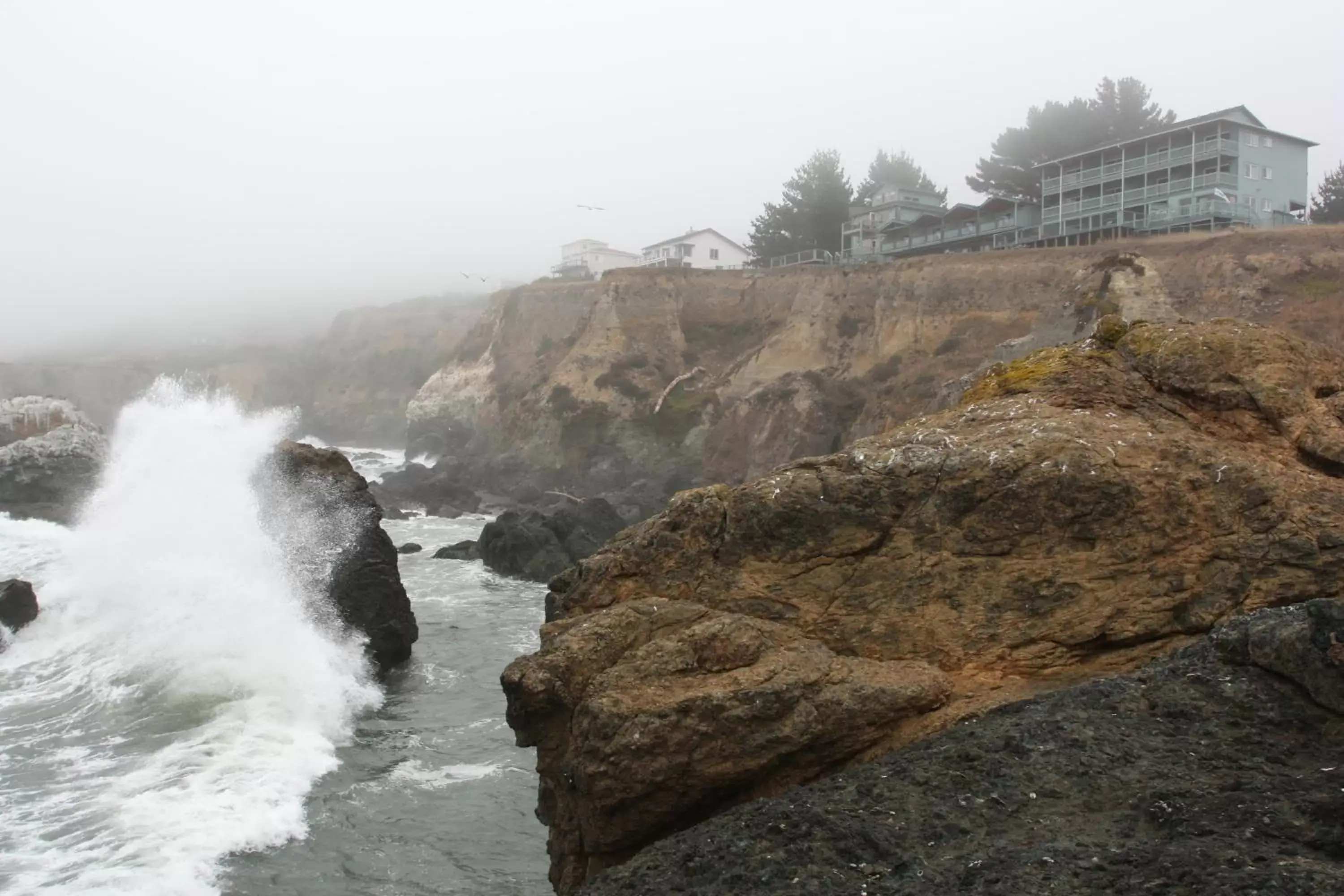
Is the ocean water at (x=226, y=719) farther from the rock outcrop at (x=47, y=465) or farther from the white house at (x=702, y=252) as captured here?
the white house at (x=702, y=252)

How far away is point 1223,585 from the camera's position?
326 inches

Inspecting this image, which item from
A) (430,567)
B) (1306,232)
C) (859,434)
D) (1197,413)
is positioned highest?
(1306,232)

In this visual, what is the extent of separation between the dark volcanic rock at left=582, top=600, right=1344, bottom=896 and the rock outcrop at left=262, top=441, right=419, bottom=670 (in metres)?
16.9

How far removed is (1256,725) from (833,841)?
2720 millimetres

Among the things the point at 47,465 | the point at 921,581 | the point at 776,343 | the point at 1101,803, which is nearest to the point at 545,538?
the point at 776,343

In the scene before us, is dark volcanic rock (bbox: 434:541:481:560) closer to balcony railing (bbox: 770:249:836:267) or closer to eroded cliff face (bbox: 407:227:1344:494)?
eroded cliff face (bbox: 407:227:1344:494)

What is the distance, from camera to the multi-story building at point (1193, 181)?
163 ft

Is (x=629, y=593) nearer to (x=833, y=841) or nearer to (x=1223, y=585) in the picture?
(x=833, y=841)

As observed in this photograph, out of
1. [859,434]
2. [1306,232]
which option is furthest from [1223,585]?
[1306,232]

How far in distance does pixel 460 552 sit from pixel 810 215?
45.0 meters

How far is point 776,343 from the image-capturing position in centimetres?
5497

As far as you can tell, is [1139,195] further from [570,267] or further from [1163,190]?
[570,267]

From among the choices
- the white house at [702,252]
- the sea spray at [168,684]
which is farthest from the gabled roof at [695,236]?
the sea spray at [168,684]

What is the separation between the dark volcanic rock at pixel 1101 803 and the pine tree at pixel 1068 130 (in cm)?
6107
